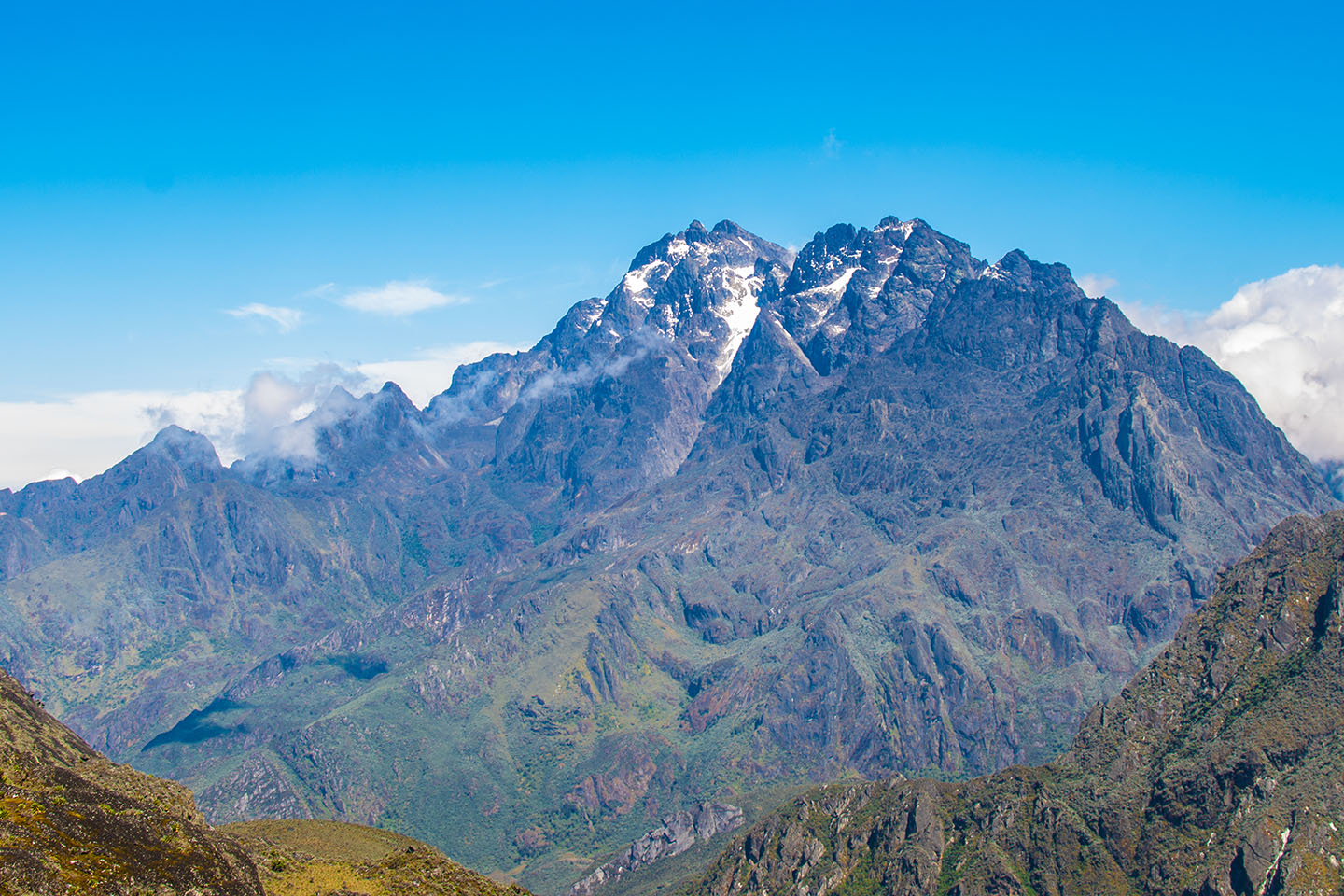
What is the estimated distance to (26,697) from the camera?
174 metres

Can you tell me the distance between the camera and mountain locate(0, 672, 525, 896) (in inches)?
3329

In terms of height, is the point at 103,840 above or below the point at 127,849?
above

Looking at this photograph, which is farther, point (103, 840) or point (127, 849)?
point (127, 849)

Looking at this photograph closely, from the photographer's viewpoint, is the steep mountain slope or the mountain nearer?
the steep mountain slope

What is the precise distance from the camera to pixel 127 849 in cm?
9138

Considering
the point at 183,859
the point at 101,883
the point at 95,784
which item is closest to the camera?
the point at 101,883

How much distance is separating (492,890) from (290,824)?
8222cm

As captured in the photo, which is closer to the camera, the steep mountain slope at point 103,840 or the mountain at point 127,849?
the steep mountain slope at point 103,840

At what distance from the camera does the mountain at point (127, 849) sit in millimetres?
84562

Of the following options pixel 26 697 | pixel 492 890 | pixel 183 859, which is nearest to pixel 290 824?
pixel 26 697

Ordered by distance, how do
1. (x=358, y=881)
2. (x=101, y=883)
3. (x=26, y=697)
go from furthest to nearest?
(x=26, y=697), (x=358, y=881), (x=101, y=883)

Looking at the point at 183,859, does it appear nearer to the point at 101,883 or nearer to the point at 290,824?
the point at 101,883

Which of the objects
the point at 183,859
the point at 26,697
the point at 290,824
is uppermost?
the point at 26,697

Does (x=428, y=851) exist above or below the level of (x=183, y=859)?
below
